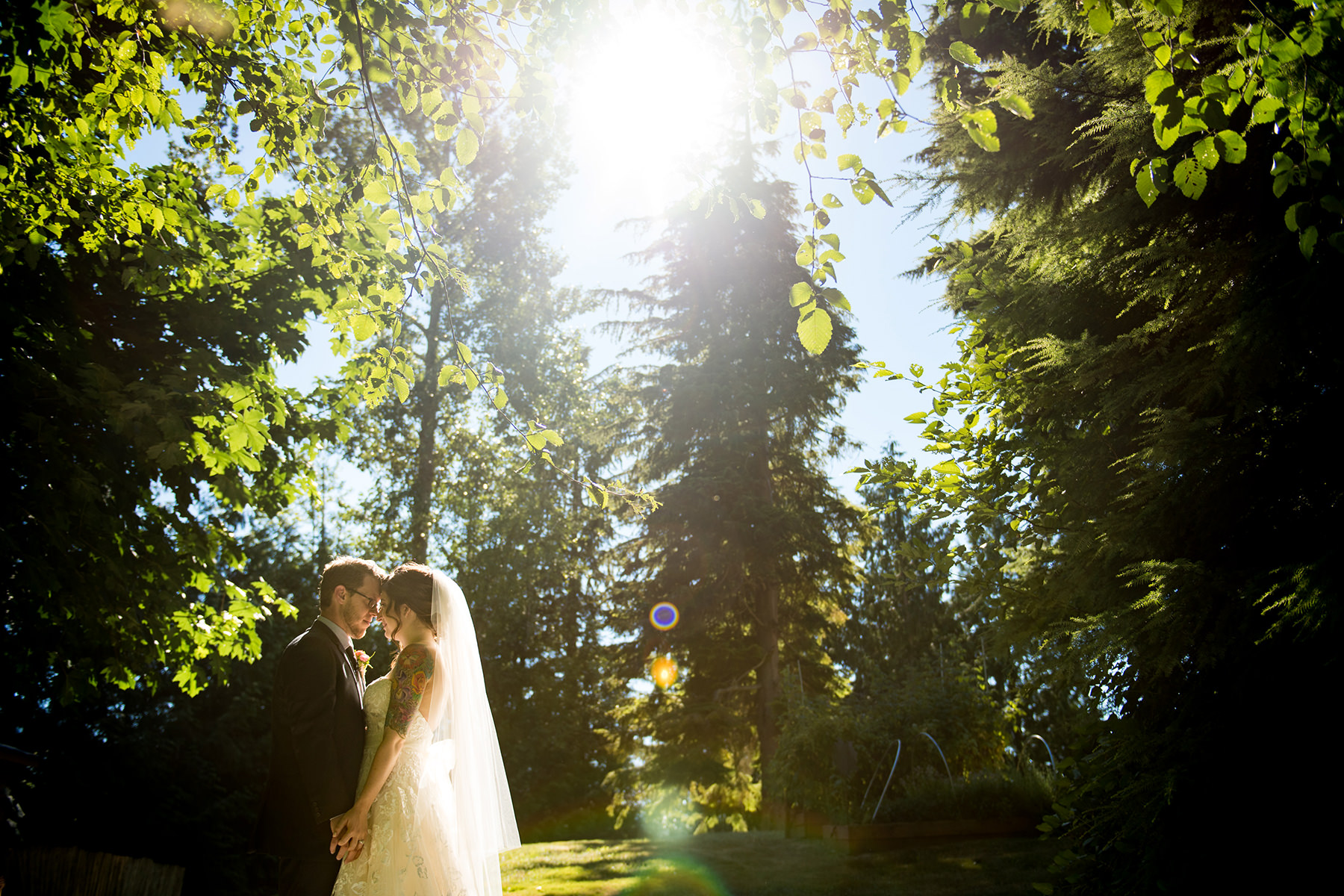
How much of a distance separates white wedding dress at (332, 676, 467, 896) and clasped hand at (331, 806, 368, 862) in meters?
0.06

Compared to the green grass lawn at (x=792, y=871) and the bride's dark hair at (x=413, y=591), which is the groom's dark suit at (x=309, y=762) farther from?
the green grass lawn at (x=792, y=871)

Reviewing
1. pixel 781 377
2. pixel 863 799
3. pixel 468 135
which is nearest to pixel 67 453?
pixel 468 135

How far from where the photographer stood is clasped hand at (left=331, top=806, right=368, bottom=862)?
334 centimetres

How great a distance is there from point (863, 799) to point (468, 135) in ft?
30.1

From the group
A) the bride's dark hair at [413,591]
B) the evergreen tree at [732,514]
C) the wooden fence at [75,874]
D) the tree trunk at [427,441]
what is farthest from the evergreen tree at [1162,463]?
the tree trunk at [427,441]

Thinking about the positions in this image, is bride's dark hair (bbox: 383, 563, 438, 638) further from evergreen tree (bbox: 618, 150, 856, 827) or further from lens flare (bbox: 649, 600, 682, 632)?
lens flare (bbox: 649, 600, 682, 632)

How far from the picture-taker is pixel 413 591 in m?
3.88

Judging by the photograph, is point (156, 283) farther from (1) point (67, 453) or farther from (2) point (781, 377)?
(2) point (781, 377)

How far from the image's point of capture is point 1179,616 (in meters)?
3.51

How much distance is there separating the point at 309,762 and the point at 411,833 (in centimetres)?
57

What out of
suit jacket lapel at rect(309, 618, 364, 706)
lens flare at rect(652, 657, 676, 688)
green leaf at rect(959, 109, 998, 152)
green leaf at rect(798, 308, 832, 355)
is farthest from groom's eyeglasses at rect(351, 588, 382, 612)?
lens flare at rect(652, 657, 676, 688)

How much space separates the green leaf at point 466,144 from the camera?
2777 millimetres

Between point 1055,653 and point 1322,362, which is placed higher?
point 1322,362

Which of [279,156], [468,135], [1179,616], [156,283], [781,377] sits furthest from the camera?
[781,377]
